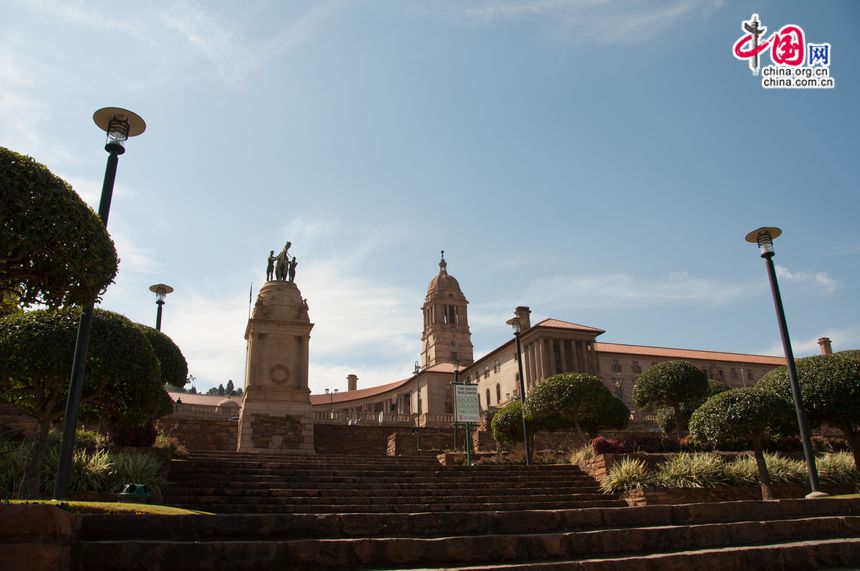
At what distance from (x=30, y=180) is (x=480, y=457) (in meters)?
20.6

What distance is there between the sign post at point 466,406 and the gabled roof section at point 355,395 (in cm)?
6396

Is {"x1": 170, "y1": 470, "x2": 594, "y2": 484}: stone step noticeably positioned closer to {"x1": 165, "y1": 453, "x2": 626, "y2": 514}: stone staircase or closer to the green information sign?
→ {"x1": 165, "y1": 453, "x2": 626, "y2": 514}: stone staircase

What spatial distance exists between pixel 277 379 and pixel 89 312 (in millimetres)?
19269

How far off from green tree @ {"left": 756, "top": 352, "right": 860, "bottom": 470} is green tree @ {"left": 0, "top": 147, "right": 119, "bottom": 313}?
18.2 meters

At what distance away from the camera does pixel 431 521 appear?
27.5 ft

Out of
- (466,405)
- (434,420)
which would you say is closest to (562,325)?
(434,420)

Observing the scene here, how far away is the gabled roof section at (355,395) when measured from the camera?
87875 millimetres

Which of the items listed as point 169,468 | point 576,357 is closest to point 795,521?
point 169,468

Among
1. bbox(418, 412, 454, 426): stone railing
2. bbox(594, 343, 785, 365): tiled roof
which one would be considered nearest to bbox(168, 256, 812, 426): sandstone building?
bbox(594, 343, 785, 365): tiled roof

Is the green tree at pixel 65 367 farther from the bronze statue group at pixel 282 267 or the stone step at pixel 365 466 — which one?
the bronze statue group at pixel 282 267

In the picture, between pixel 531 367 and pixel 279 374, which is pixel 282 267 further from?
pixel 531 367

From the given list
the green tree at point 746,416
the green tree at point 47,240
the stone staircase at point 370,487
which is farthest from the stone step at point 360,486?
the green tree at point 47,240

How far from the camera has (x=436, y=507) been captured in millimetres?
13289

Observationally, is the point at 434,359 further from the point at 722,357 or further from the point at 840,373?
the point at 840,373
